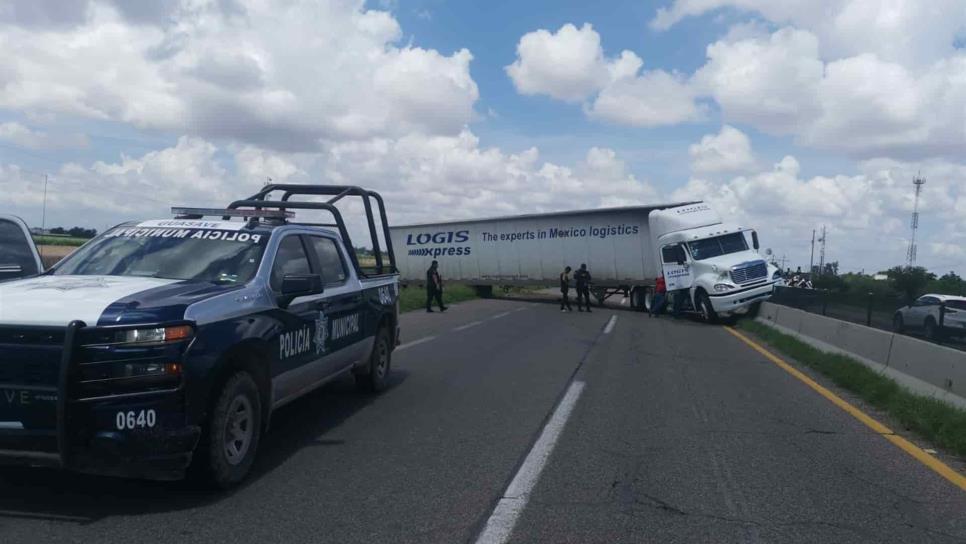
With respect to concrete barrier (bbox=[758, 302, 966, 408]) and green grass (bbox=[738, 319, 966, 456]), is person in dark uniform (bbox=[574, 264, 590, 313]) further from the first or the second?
green grass (bbox=[738, 319, 966, 456])

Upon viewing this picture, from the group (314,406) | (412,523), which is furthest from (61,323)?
(314,406)

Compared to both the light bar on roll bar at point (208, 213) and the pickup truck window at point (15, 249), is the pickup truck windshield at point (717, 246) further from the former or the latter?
the pickup truck window at point (15, 249)

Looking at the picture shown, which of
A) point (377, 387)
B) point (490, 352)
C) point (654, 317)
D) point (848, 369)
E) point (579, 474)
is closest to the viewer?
point (579, 474)

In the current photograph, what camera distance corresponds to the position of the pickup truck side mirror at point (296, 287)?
662 centimetres

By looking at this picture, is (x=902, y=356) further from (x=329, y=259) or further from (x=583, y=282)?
(x=583, y=282)

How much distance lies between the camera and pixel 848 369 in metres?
12.7

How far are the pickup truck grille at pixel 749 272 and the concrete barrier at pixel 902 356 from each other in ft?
27.0

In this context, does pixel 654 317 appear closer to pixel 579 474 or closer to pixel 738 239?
pixel 738 239

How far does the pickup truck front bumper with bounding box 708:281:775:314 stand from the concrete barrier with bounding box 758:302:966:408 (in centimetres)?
796

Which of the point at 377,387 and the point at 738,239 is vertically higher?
the point at 738,239

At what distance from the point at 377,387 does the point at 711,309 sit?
18.3m

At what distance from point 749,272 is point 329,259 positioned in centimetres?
2030

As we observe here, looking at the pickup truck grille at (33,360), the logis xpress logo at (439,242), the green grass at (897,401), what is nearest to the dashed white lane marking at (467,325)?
the green grass at (897,401)

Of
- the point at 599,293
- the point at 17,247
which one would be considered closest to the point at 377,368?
the point at 17,247
